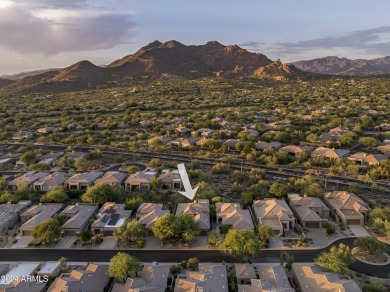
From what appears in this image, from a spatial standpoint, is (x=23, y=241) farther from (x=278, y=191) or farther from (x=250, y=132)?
(x=250, y=132)

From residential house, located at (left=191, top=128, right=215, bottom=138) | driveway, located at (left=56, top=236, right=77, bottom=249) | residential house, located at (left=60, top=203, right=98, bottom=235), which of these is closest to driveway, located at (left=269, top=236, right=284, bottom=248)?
residential house, located at (left=60, top=203, right=98, bottom=235)

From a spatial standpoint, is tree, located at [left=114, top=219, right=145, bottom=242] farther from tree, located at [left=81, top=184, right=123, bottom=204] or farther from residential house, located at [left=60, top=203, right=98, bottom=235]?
tree, located at [left=81, top=184, right=123, bottom=204]

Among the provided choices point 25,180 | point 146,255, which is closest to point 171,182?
point 146,255

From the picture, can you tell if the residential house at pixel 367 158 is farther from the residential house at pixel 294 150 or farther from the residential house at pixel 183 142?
the residential house at pixel 183 142

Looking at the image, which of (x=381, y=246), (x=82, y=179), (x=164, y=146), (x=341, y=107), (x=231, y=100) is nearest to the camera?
(x=381, y=246)

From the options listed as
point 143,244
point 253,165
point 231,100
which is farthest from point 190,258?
point 231,100

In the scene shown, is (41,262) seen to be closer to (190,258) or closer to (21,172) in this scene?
(190,258)
